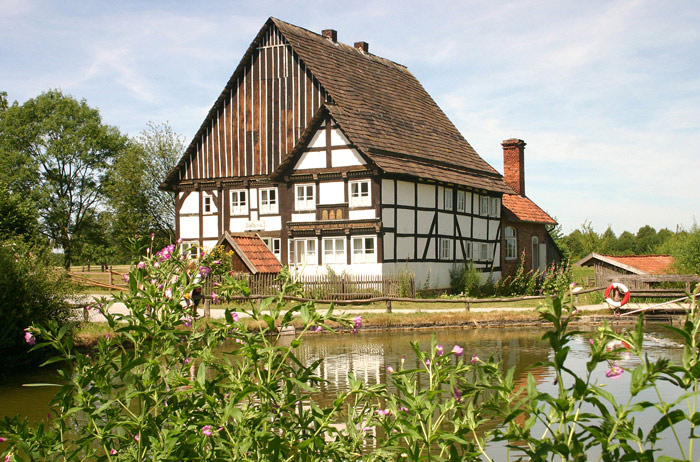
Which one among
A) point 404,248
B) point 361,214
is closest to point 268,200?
point 361,214

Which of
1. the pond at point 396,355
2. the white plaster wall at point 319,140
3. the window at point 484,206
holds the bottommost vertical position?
the pond at point 396,355

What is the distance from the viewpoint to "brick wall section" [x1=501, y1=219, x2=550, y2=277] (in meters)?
37.2

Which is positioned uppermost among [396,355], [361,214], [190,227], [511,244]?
[361,214]

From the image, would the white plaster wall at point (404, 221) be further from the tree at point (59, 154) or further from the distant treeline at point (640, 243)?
the tree at point (59, 154)

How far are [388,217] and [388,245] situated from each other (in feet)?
3.44

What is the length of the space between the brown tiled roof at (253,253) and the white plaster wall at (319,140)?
4.45 meters

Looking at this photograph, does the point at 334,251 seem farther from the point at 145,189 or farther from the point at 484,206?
the point at 145,189

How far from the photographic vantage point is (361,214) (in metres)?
29.3

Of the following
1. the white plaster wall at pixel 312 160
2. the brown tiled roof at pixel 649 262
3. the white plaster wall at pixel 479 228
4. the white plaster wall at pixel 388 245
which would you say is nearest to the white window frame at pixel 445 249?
the white plaster wall at pixel 479 228

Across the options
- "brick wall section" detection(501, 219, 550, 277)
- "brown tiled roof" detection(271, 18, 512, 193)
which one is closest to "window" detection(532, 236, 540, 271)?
"brick wall section" detection(501, 219, 550, 277)

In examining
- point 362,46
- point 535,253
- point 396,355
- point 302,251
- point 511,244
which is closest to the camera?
point 396,355

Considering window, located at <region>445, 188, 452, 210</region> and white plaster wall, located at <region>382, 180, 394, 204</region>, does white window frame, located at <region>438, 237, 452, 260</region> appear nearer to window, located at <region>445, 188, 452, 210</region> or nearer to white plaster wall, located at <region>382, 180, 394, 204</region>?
window, located at <region>445, 188, 452, 210</region>

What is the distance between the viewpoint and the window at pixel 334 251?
29812 mm

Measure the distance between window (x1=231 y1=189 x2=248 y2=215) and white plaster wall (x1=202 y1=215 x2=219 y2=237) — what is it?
41.9 inches
